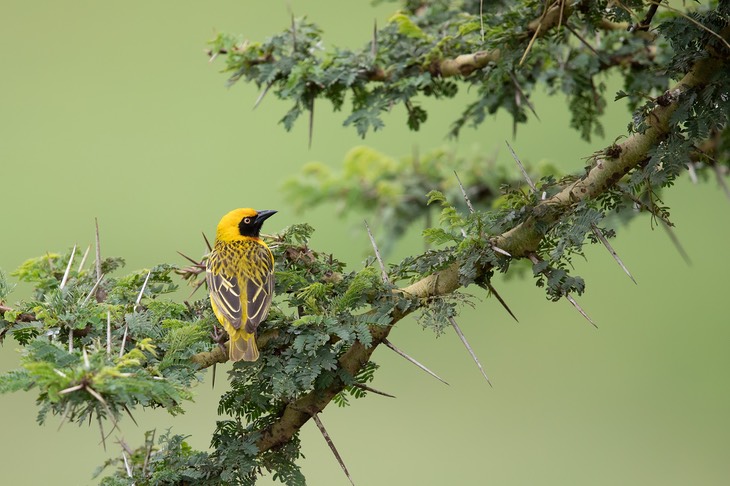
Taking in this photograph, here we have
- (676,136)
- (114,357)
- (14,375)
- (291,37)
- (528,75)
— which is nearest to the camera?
(14,375)

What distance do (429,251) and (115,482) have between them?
4.31 feet

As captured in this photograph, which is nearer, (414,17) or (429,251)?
(429,251)

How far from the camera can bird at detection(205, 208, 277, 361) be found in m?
3.13

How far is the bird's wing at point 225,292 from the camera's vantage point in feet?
11.5

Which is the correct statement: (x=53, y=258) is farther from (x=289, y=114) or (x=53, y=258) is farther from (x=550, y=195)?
(x=550, y=195)

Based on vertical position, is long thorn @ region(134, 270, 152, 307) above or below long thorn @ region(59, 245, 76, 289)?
below

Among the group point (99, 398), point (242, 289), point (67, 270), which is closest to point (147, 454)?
point (67, 270)

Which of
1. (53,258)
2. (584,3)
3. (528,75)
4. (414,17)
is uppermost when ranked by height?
(414,17)

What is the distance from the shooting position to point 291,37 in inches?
174

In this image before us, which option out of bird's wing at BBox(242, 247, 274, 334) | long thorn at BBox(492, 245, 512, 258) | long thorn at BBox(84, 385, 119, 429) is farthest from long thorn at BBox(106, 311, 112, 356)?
long thorn at BBox(492, 245, 512, 258)

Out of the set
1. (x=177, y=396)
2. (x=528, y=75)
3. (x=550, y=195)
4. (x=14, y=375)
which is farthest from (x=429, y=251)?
(x=528, y=75)

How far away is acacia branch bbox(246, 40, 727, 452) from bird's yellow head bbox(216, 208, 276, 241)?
6.30 ft

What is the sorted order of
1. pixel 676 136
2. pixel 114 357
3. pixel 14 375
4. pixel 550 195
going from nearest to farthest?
pixel 14 375 < pixel 114 357 < pixel 676 136 < pixel 550 195

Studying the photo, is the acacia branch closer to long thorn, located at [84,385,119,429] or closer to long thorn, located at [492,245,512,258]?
long thorn, located at [492,245,512,258]
